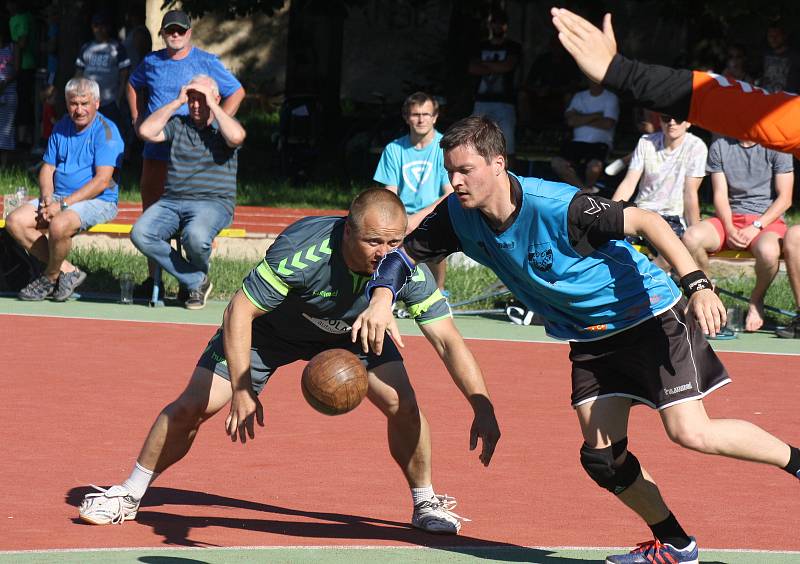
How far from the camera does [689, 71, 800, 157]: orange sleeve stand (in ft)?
14.2

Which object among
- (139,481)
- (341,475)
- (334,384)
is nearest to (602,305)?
(334,384)

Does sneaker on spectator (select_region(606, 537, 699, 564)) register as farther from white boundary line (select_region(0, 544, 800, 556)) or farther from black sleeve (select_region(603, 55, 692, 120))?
black sleeve (select_region(603, 55, 692, 120))

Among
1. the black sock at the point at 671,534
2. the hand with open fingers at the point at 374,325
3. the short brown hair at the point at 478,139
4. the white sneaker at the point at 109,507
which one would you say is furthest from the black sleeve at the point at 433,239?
the white sneaker at the point at 109,507

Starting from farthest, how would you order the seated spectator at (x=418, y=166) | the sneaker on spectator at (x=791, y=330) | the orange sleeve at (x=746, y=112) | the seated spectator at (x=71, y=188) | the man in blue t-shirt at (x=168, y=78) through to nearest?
the man in blue t-shirt at (x=168, y=78)
the seated spectator at (x=71, y=188)
the seated spectator at (x=418, y=166)
the sneaker on spectator at (x=791, y=330)
the orange sleeve at (x=746, y=112)

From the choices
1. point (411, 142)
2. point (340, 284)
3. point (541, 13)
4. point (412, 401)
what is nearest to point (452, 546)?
point (412, 401)

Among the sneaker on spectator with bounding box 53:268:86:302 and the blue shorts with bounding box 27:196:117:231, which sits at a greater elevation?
the blue shorts with bounding box 27:196:117:231

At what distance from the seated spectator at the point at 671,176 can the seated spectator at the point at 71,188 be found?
4.67m

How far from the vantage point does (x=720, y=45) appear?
904 inches

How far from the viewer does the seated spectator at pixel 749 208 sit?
12.0m

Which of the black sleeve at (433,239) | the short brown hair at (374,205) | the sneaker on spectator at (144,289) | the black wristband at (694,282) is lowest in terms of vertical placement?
the sneaker on spectator at (144,289)

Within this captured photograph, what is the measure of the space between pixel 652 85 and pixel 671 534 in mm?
2097

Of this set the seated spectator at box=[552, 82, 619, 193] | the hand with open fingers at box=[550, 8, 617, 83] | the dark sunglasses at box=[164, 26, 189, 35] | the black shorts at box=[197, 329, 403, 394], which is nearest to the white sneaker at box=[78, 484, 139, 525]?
the black shorts at box=[197, 329, 403, 394]

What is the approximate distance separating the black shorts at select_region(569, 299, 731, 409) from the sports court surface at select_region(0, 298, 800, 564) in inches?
29.1

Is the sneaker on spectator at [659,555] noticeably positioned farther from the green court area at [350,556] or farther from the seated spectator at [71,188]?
the seated spectator at [71,188]
